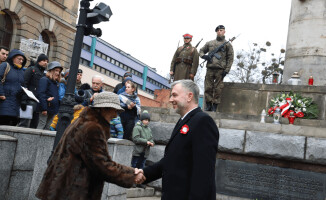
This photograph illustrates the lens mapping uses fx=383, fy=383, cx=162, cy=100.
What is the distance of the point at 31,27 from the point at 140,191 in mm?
16414

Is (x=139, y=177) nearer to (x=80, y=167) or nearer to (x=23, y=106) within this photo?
(x=80, y=167)

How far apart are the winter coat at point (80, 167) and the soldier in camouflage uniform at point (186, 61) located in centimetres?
701

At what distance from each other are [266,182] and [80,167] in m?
5.19

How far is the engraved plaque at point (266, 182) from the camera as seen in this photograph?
7102mm

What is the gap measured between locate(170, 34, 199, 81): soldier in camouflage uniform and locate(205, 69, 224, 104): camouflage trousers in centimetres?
51

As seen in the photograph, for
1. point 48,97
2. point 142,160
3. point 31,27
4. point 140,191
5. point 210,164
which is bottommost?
point 140,191

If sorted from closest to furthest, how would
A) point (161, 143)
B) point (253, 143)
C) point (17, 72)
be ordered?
→ point (17, 72), point (253, 143), point (161, 143)

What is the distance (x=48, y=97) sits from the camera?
6.83 m

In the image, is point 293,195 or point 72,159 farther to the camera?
point 293,195

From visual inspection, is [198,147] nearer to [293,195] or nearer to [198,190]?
[198,190]

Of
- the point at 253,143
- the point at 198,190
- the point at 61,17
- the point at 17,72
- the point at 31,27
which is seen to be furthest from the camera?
the point at 61,17

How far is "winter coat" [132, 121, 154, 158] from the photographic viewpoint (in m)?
7.61

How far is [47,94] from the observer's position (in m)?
6.82

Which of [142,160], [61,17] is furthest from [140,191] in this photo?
[61,17]
